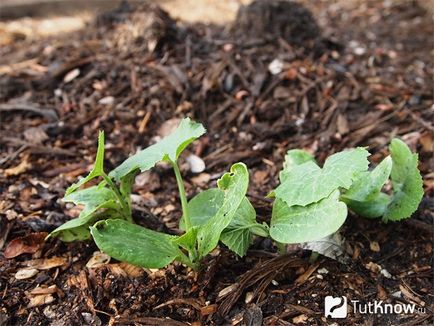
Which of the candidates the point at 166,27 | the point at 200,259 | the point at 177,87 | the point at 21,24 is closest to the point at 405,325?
the point at 200,259

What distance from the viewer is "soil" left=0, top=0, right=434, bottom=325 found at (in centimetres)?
150

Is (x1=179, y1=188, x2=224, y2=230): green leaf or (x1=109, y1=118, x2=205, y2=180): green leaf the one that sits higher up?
(x1=109, y1=118, x2=205, y2=180): green leaf

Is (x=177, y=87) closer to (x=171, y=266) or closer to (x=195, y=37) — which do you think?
(x=195, y=37)

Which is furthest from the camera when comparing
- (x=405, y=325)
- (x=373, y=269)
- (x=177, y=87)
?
(x=177, y=87)

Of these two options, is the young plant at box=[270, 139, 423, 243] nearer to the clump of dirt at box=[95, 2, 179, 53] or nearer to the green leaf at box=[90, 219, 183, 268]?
the green leaf at box=[90, 219, 183, 268]

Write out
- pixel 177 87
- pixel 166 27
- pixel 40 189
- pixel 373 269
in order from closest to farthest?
pixel 373 269 < pixel 40 189 < pixel 177 87 < pixel 166 27

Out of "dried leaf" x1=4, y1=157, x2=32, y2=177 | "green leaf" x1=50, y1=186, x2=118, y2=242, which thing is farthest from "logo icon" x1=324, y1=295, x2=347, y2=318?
"dried leaf" x1=4, y1=157, x2=32, y2=177

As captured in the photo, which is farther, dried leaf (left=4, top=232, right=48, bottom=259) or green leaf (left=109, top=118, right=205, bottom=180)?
dried leaf (left=4, top=232, right=48, bottom=259)

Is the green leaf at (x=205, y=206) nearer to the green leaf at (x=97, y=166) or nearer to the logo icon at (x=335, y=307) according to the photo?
the green leaf at (x=97, y=166)

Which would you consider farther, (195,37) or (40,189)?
(195,37)

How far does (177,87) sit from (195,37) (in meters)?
0.54

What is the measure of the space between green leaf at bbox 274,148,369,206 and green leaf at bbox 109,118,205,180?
0.29 meters

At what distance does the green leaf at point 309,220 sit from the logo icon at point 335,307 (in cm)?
24

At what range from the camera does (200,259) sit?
1.51 meters
